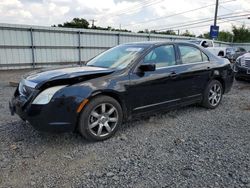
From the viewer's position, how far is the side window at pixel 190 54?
4480 millimetres

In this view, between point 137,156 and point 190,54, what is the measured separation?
261 centimetres

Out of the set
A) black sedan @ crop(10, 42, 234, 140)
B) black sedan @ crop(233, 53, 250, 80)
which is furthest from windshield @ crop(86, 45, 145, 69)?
black sedan @ crop(233, 53, 250, 80)

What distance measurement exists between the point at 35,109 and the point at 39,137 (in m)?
0.71

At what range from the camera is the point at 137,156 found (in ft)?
9.91

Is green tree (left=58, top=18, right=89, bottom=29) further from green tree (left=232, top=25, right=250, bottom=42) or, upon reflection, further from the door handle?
the door handle

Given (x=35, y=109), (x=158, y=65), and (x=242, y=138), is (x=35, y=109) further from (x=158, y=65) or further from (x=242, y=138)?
(x=242, y=138)

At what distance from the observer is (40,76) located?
11.0ft

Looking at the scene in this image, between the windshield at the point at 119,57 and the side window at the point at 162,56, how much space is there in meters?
0.20

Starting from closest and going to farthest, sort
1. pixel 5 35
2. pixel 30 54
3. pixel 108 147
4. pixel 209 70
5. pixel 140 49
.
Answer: pixel 108 147, pixel 140 49, pixel 209 70, pixel 5 35, pixel 30 54

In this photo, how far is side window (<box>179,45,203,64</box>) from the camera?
4480 millimetres

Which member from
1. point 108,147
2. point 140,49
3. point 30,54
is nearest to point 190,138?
→ point 108,147

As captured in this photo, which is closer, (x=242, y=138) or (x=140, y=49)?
(x=242, y=138)

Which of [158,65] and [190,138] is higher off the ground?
[158,65]

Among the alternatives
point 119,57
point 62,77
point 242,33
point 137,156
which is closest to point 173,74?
point 119,57
